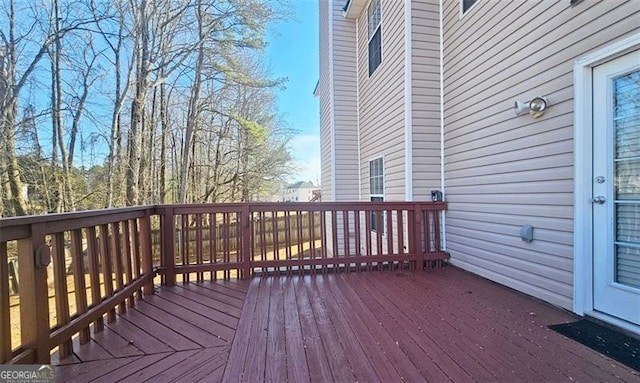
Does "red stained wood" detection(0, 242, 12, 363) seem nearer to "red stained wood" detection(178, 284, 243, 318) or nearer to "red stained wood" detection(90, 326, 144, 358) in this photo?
"red stained wood" detection(90, 326, 144, 358)

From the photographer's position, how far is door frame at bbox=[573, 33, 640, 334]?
2131 millimetres

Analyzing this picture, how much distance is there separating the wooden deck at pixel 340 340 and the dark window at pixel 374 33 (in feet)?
13.9

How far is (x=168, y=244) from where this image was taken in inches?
122

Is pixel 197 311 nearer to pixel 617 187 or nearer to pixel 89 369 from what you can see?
pixel 89 369

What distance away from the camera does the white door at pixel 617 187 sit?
190 centimetres

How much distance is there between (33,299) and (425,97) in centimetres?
425

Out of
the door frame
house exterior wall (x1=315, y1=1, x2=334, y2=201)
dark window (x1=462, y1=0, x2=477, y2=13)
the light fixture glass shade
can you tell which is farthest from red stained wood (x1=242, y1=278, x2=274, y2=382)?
house exterior wall (x1=315, y1=1, x2=334, y2=201)

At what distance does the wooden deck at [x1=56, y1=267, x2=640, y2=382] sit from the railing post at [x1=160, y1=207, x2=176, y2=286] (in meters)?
0.31

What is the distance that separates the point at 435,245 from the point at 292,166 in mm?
9761

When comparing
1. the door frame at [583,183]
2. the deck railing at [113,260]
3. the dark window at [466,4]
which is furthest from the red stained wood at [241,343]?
the dark window at [466,4]

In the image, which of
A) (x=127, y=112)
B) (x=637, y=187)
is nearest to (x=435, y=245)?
(x=637, y=187)

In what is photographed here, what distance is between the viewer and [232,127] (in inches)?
419

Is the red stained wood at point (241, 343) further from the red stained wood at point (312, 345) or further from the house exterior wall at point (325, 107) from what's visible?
the house exterior wall at point (325, 107)

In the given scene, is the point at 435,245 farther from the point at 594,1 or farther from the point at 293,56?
the point at 293,56
